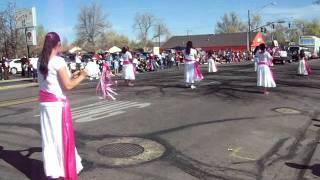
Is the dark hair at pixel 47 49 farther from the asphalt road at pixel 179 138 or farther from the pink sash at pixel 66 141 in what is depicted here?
the asphalt road at pixel 179 138

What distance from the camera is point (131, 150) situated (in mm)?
8398

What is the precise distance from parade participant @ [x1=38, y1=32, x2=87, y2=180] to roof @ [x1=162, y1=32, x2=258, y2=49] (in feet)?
355

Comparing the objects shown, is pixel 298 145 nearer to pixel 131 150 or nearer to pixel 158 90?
pixel 131 150

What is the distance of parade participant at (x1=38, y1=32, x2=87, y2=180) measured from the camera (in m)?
6.01

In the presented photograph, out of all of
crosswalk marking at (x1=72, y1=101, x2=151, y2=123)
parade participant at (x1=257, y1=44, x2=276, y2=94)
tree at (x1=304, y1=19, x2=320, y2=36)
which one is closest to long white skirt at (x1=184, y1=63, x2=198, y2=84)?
parade participant at (x1=257, y1=44, x2=276, y2=94)

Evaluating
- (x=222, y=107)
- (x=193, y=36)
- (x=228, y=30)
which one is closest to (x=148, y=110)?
(x=222, y=107)

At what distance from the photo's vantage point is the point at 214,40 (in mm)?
120062

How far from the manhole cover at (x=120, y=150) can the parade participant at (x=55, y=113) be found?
1878mm

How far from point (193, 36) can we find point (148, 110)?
11646 centimetres

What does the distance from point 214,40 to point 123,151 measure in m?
113

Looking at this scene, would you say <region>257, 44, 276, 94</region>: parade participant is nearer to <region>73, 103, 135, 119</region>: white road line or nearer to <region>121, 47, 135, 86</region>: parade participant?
<region>73, 103, 135, 119</region>: white road line

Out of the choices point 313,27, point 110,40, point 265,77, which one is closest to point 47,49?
point 265,77

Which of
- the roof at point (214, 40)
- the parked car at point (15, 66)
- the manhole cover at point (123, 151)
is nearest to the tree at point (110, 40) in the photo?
the roof at point (214, 40)

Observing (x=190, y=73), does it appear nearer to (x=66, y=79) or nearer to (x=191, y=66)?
(x=191, y=66)
